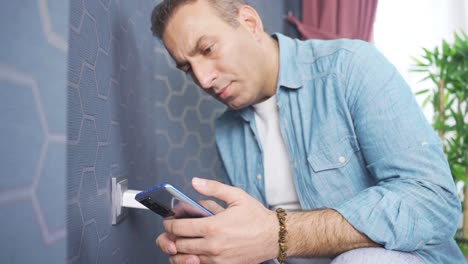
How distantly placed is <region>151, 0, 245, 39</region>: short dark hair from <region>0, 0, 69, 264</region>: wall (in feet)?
1.67

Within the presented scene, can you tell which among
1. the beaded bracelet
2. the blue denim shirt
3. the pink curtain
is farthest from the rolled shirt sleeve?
the pink curtain

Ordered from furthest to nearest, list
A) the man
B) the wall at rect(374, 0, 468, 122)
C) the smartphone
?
the wall at rect(374, 0, 468, 122) < the man < the smartphone

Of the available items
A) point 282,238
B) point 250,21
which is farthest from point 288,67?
point 282,238

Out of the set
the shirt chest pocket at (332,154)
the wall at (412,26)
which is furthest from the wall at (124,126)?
the wall at (412,26)

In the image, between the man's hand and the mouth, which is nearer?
the man's hand

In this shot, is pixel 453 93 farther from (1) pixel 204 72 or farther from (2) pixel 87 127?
(2) pixel 87 127

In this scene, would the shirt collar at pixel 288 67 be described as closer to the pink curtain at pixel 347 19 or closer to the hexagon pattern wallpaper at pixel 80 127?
the hexagon pattern wallpaper at pixel 80 127

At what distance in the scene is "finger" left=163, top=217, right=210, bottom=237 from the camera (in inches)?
26.5

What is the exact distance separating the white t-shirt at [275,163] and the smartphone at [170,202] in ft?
1.49

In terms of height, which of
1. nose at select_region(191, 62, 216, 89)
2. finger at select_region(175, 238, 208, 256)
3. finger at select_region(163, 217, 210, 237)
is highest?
nose at select_region(191, 62, 216, 89)

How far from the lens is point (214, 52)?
1.00 meters

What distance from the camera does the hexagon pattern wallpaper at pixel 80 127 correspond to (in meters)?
0.44

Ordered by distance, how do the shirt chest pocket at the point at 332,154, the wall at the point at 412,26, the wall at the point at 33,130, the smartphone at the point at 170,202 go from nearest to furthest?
1. the wall at the point at 33,130
2. the smartphone at the point at 170,202
3. the shirt chest pocket at the point at 332,154
4. the wall at the point at 412,26

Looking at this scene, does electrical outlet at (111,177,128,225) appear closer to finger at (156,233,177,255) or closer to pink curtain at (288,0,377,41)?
finger at (156,233,177,255)
